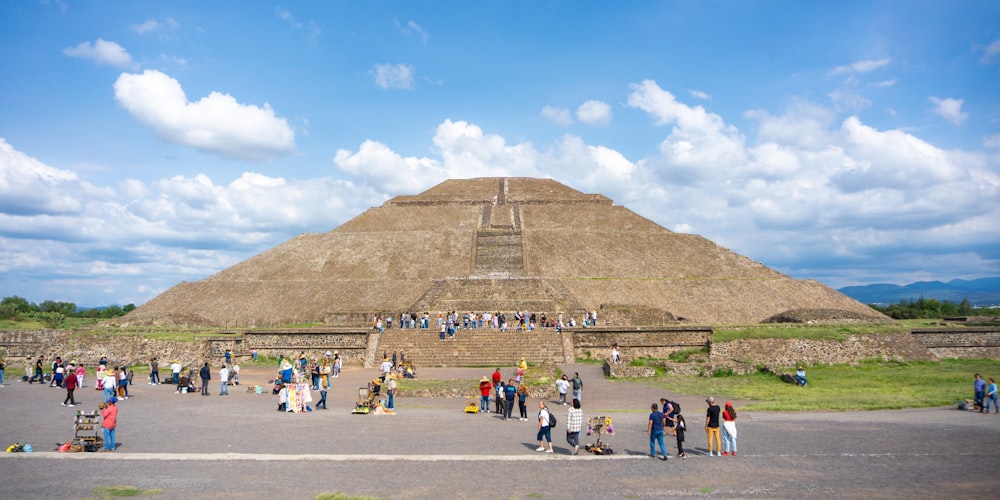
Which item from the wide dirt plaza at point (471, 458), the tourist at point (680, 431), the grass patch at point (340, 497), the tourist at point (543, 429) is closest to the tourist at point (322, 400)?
the wide dirt plaza at point (471, 458)

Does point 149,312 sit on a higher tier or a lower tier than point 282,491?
higher

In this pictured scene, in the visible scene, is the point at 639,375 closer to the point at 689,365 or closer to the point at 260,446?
the point at 689,365

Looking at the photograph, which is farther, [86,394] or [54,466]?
[86,394]

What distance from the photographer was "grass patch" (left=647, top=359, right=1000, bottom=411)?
17844mm

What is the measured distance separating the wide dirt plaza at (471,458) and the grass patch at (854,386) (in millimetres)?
1314

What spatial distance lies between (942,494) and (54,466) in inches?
558

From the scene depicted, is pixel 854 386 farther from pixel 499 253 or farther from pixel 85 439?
pixel 499 253

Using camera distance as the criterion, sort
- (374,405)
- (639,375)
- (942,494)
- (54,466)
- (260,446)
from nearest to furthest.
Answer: (942,494), (54,466), (260,446), (374,405), (639,375)

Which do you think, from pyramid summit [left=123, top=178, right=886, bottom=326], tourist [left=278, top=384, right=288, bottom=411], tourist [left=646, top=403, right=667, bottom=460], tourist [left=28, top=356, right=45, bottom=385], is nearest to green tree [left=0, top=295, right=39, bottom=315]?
pyramid summit [left=123, top=178, right=886, bottom=326]

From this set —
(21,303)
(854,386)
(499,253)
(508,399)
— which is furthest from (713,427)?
(21,303)

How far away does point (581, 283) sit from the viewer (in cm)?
4081

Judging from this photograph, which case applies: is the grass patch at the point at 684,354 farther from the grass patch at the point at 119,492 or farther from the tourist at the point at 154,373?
the grass patch at the point at 119,492

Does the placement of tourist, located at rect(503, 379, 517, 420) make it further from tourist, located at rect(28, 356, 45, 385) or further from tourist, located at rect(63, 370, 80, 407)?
tourist, located at rect(28, 356, 45, 385)

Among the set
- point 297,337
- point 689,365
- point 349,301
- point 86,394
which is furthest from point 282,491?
point 349,301
